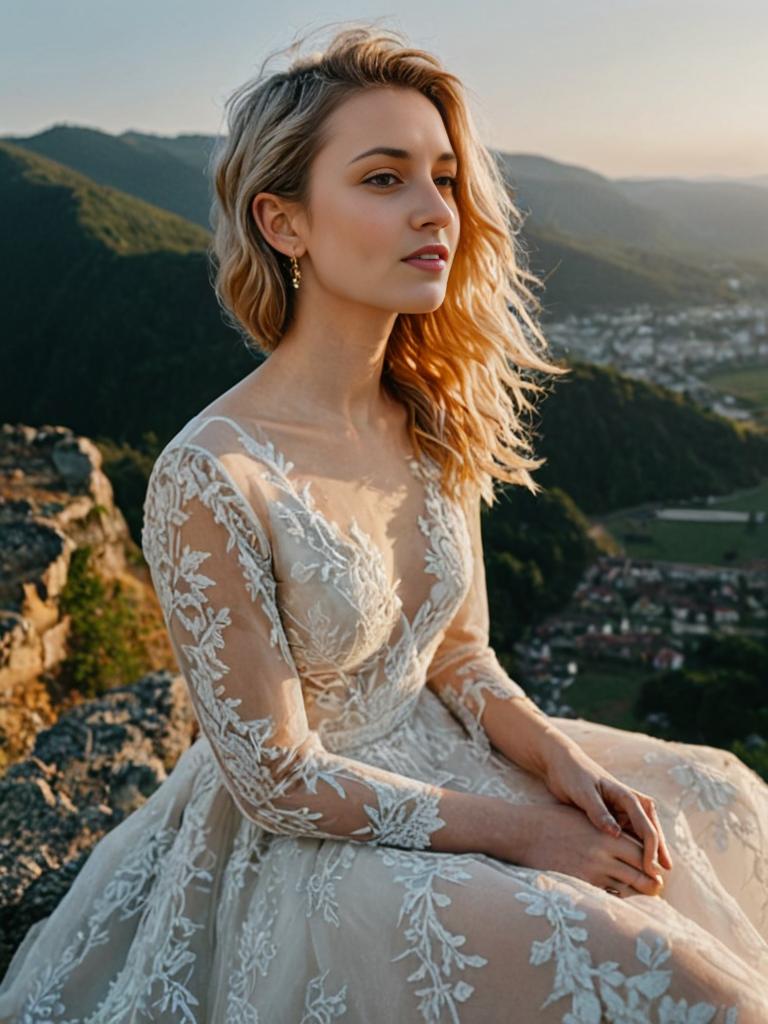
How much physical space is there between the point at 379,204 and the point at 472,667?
3.28 feet

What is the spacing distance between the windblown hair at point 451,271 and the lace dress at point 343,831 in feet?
0.61

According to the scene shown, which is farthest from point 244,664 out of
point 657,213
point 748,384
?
point 657,213

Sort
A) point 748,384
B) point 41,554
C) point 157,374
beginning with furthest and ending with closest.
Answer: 1. point 748,384
2. point 157,374
3. point 41,554

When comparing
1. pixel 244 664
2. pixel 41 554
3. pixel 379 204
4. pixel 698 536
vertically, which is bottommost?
pixel 698 536

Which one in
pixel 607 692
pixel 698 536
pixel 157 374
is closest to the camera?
pixel 607 692

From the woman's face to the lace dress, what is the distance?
338 millimetres

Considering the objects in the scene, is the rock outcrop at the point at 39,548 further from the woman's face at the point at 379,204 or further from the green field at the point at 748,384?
the green field at the point at 748,384

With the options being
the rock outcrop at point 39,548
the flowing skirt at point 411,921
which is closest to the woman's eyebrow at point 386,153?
the flowing skirt at point 411,921

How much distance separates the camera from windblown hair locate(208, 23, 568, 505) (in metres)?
1.73

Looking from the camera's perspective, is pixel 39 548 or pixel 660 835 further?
pixel 39 548

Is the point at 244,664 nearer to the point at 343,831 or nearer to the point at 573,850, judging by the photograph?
the point at 343,831

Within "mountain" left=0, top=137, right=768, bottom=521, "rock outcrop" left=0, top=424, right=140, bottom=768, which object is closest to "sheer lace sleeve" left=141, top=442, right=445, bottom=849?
"rock outcrop" left=0, top=424, right=140, bottom=768

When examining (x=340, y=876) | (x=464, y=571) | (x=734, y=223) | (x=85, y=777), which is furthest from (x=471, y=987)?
(x=734, y=223)

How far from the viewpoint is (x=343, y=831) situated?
1567 millimetres
